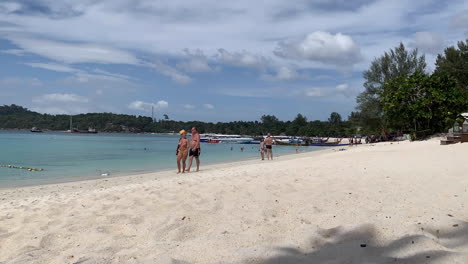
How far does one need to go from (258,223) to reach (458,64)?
39547 mm

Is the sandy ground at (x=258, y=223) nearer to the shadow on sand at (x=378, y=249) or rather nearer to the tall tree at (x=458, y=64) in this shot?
the shadow on sand at (x=378, y=249)

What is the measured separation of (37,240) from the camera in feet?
16.7

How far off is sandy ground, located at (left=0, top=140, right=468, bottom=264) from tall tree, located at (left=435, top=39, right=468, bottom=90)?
114 ft

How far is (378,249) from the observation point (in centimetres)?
370

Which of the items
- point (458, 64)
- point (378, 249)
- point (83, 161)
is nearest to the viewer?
point (378, 249)

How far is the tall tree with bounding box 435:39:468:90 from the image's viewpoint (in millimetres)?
37213

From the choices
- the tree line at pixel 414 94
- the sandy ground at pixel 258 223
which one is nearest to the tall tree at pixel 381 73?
the tree line at pixel 414 94

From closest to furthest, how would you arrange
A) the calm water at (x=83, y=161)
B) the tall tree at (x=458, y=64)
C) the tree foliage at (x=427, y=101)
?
the calm water at (x=83, y=161) < the tree foliage at (x=427, y=101) < the tall tree at (x=458, y=64)

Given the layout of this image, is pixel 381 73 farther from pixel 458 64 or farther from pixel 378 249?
pixel 378 249

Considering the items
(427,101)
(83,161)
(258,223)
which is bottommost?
(83,161)

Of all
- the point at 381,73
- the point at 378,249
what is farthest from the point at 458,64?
the point at 378,249

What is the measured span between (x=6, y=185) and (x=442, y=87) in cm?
3034

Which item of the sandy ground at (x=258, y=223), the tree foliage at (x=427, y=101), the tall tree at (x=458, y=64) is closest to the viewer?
the sandy ground at (x=258, y=223)

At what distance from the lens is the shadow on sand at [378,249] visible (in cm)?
337
